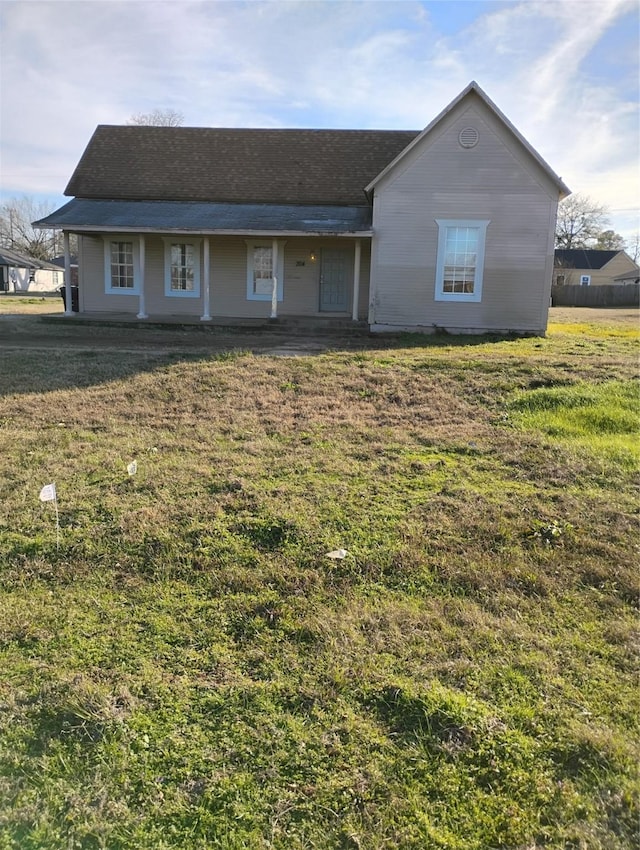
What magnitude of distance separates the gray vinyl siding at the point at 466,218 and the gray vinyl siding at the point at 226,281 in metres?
2.36

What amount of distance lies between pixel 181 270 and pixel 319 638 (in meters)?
17.2

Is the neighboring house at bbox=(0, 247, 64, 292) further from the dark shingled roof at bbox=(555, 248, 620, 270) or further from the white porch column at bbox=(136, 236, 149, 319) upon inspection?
the dark shingled roof at bbox=(555, 248, 620, 270)

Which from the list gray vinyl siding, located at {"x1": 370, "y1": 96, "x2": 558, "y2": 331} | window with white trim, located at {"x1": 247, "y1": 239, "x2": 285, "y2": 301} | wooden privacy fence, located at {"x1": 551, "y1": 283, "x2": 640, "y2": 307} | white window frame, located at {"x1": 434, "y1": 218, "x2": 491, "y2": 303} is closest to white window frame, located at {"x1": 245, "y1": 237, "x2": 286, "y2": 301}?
window with white trim, located at {"x1": 247, "y1": 239, "x2": 285, "y2": 301}

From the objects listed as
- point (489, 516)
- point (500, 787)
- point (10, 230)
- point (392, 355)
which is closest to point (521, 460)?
point (489, 516)

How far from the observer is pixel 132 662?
315 centimetres

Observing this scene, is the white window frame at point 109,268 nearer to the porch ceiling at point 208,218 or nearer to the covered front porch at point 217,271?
the covered front porch at point 217,271

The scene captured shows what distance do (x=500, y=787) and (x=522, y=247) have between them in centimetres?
1540

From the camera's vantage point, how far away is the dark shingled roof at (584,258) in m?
65.4

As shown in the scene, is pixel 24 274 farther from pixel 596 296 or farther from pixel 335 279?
pixel 596 296

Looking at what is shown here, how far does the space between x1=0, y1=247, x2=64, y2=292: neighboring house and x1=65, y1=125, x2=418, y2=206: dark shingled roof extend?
3477 centimetres

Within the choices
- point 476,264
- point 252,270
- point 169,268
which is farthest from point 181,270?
point 476,264

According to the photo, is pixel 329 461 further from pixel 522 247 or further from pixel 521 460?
pixel 522 247

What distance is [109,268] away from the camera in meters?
19.2

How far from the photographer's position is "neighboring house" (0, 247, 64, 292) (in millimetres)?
50969
